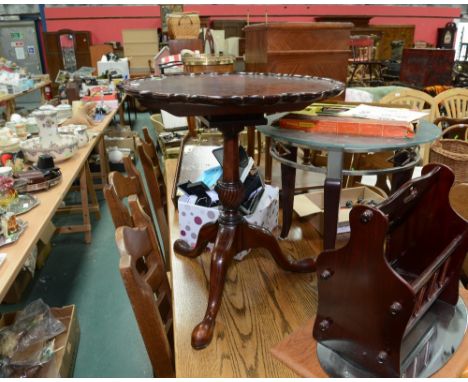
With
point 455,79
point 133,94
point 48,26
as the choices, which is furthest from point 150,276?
point 48,26

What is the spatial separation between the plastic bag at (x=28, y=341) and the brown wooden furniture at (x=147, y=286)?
63cm

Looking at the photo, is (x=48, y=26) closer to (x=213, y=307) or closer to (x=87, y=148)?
(x=87, y=148)

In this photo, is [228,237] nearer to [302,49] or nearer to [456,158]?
[302,49]

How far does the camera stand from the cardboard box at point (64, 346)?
151 cm

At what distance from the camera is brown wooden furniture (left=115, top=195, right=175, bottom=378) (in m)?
0.86

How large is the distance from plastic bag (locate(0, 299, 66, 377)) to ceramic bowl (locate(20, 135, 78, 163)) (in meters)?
0.79

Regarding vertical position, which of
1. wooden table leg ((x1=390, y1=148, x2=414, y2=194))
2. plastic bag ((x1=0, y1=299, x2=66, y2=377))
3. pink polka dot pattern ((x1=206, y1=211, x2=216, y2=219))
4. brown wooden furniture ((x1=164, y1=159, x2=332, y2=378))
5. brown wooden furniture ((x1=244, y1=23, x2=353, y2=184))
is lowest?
plastic bag ((x1=0, y1=299, x2=66, y2=377))

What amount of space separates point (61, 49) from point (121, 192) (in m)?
8.42

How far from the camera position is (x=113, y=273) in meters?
2.47

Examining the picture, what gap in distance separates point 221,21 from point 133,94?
8.52m

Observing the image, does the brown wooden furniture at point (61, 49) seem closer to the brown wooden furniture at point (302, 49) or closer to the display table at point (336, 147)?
the brown wooden furniture at point (302, 49)

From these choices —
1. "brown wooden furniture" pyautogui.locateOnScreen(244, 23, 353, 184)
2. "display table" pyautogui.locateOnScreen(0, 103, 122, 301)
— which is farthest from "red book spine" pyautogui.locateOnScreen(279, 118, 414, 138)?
"display table" pyautogui.locateOnScreen(0, 103, 122, 301)

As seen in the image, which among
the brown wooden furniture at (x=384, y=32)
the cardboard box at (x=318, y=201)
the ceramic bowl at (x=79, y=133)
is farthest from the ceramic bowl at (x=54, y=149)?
the brown wooden furniture at (x=384, y=32)

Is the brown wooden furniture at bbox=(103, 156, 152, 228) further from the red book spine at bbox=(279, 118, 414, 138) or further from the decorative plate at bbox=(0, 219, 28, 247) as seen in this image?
the red book spine at bbox=(279, 118, 414, 138)
